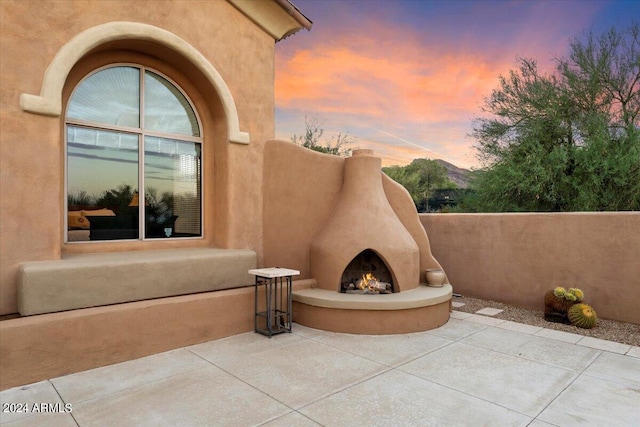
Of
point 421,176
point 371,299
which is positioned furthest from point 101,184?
point 421,176

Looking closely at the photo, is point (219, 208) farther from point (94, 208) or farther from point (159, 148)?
point (94, 208)

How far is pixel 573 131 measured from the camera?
1441cm

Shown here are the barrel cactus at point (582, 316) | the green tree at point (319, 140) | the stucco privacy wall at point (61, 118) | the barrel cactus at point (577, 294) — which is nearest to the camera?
the stucco privacy wall at point (61, 118)

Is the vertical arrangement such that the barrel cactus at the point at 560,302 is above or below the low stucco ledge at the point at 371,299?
below

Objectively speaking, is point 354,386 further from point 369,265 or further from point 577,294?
point 577,294

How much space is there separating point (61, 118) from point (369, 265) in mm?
6045

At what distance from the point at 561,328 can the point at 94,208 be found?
856 centimetres

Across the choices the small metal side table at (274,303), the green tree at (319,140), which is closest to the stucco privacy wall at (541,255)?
the small metal side table at (274,303)

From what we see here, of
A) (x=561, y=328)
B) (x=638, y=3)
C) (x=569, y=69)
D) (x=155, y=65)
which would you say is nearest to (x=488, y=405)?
(x=561, y=328)

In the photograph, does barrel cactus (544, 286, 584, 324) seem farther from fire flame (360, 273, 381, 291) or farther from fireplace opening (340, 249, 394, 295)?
fire flame (360, 273, 381, 291)

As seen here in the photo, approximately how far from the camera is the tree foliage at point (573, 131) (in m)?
13.0

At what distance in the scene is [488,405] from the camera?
3941mm

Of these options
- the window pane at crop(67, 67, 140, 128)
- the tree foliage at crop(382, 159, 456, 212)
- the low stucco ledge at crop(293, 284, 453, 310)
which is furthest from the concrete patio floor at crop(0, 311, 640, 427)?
the tree foliage at crop(382, 159, 456, 212)

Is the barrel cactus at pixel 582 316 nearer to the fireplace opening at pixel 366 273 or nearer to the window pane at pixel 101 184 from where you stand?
the fireplace opening at pixel 366 273
